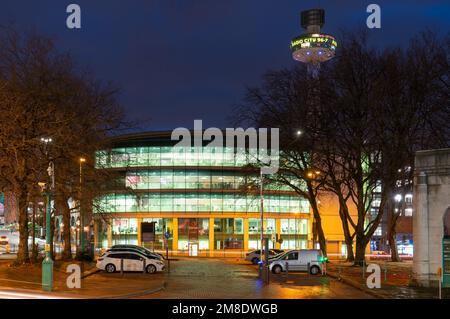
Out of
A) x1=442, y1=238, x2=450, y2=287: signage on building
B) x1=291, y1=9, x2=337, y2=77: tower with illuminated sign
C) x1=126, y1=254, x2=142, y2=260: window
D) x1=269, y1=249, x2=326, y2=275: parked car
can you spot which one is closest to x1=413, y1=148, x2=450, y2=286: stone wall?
x1=442, y1=238, x2=450, y2=287: signage on building

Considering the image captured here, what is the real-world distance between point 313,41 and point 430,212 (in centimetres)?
11504

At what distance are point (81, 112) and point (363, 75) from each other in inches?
774

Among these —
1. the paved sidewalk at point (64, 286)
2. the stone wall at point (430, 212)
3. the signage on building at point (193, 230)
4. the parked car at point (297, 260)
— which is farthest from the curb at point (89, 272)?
the signage on building at point (193, 230)

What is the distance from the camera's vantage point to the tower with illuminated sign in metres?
139

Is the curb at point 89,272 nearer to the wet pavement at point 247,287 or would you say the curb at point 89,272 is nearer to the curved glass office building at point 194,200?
the wet pavement at point 247,287

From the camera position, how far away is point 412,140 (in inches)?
1666

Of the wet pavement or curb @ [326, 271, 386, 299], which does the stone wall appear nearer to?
curb @ [326, 271, 386, 299]

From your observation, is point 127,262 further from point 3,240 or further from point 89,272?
point 3,240

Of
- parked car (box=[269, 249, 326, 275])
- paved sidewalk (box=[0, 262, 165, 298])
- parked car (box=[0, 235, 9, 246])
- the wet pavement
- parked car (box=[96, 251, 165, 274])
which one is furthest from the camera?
parked car (box=[0, 235, 9, 246])

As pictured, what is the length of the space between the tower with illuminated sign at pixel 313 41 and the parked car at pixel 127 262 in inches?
3913

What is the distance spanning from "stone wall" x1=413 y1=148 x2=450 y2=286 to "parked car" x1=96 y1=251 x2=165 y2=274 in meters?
17.9

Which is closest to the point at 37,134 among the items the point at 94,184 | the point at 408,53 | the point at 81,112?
the point at 81,112

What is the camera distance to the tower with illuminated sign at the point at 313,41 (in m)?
139

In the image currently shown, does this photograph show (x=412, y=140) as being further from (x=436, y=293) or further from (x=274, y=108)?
(x=436, y=293)
